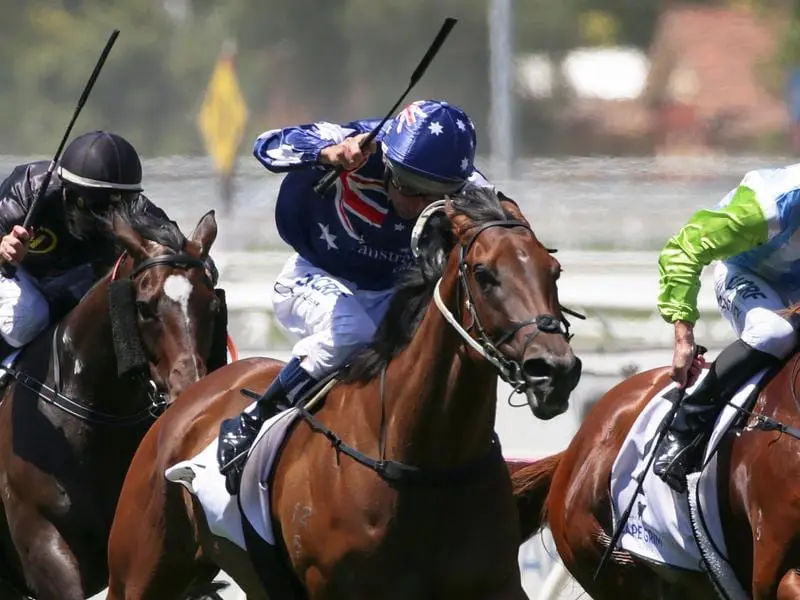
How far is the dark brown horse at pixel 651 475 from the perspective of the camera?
496 cm

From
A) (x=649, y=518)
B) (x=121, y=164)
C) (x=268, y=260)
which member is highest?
(x=121, y=164)

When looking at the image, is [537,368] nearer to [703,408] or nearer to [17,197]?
[703,408]

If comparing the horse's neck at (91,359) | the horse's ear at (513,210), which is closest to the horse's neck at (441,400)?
the horse's ear at (513,210)

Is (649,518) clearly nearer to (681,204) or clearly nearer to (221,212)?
(681,204)

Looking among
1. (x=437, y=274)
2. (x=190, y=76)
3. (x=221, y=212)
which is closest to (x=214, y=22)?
(x=190, y=76)

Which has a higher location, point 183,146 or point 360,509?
point 360,509

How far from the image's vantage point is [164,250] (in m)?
5.62

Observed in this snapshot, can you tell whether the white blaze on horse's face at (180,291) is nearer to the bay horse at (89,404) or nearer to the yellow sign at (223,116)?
the bay horse at (89,404)

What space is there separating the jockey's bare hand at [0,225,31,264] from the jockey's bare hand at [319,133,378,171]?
1.63m

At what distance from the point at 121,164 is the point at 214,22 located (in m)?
5.00

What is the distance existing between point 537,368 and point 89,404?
2502mm

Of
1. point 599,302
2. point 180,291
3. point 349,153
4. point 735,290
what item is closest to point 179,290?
point 180,291

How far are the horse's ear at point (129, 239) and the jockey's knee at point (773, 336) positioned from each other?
2.02 m

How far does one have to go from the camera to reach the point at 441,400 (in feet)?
14.6
